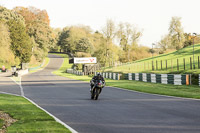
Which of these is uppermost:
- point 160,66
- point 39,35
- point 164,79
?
point 39,35

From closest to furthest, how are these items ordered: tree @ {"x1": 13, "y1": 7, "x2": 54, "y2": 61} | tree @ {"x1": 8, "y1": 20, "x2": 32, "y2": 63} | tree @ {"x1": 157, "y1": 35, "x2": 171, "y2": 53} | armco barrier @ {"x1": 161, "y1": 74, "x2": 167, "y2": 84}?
armco barrier @ {"x1": 161, "y1": 74, "x2": 167, "y2": 84} → tree @ {"x1": 8, "y1": 20, "x2": 32, "y2": 63} → tree @ {"x1": 157, "y1": 35, "x2": 171, "y2": 53} → tree @ {"x1": 13, "y1": 7, "x2": 54, "y2": 61}

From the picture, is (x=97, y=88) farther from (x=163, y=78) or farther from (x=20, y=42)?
(x=20, y=42)

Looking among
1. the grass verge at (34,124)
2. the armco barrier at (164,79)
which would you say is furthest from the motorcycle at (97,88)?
the armco barrier at (164,79)

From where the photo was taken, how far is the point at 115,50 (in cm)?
8500

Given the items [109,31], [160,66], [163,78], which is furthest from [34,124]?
[109,31]

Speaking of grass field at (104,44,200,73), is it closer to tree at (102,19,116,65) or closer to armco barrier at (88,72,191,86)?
armco barrier at (88,72,191,86)

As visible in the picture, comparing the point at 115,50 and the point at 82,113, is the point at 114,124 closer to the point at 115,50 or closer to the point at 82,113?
the point at 82,113

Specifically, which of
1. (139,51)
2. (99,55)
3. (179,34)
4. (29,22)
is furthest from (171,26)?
(29,22)

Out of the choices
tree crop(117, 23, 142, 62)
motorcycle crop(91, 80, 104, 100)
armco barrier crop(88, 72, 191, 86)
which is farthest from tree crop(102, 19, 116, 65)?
motorcycle crop(91, 80, 104, 100)

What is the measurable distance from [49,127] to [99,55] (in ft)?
250

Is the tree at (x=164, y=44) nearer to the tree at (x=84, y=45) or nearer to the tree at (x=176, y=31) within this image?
the tree at (x=176, y=31)

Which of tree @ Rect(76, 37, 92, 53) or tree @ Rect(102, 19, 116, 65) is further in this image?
tree @ Rect(76, 37, 92, 53)

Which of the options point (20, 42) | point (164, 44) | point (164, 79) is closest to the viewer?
point (164, 79)

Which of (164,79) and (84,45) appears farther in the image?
(84,45)
